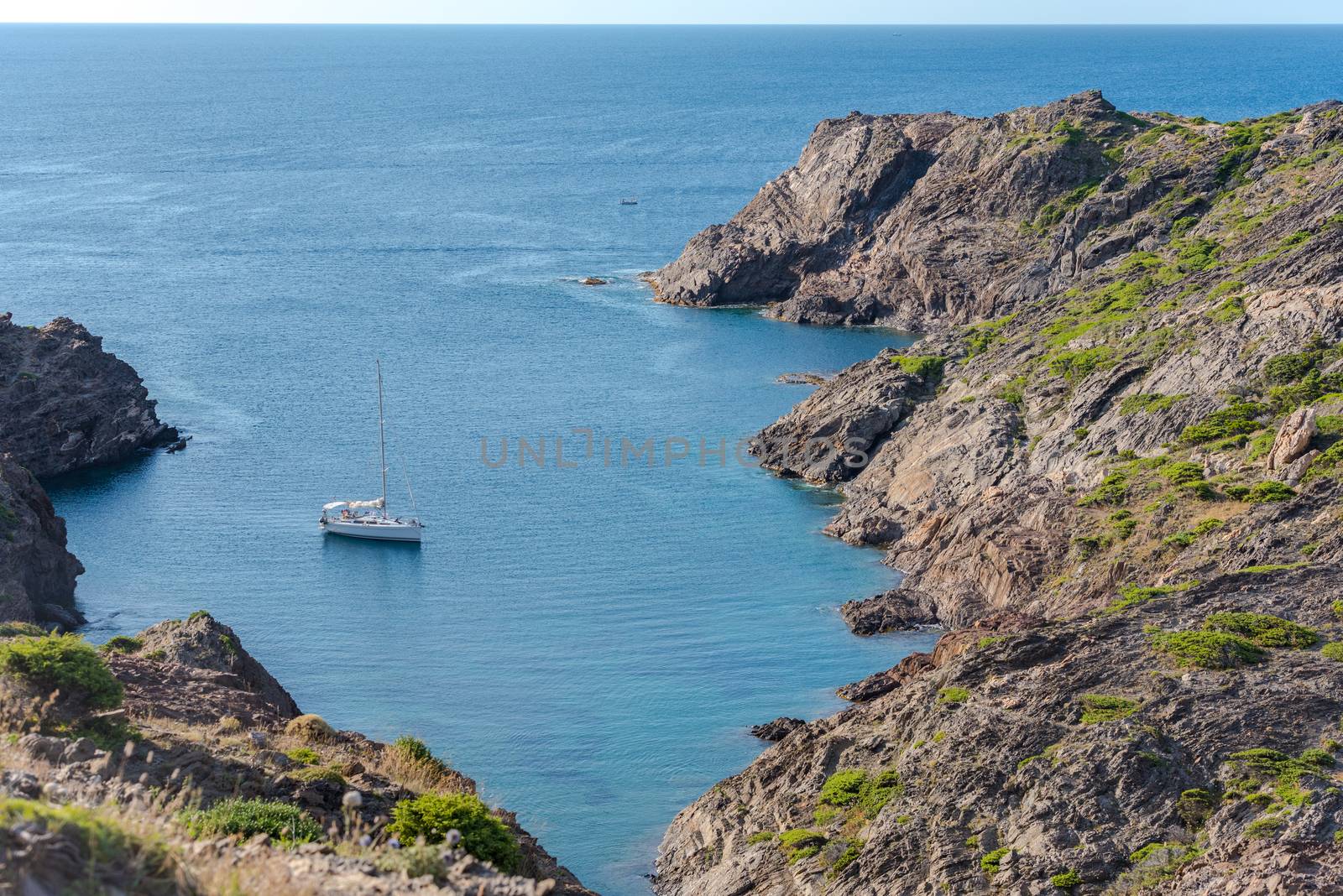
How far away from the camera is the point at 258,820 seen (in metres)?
30.0

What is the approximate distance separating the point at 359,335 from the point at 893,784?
102m

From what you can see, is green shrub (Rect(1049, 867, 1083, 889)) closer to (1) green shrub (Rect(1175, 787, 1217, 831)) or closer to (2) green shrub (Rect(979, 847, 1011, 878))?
(2) green shrub (Rect(979, 847, 1011, 878))

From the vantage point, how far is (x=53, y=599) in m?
75.4

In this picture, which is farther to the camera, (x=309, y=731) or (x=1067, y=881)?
(x=309, y=731)

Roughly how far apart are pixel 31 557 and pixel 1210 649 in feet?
183

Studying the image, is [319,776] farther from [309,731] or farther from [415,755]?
[309,731]

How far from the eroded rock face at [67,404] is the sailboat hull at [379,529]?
22419 mm

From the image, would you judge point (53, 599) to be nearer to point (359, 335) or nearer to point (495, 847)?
point (495, 847)

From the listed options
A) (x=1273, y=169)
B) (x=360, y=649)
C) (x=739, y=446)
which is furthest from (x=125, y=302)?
(x=1273, y=169)

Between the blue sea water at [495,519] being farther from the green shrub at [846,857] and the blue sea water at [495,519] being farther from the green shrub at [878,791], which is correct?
the green shrub at [846,857]

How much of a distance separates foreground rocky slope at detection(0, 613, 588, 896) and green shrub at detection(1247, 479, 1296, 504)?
129 ft

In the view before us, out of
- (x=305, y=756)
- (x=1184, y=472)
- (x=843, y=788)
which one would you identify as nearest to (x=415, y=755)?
(x=305, y=756)

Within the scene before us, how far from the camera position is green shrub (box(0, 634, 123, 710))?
114 ft

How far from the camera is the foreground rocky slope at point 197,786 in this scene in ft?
Result: 66.6
